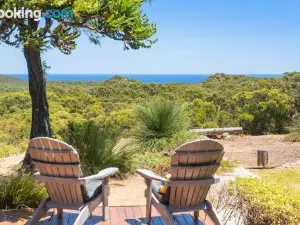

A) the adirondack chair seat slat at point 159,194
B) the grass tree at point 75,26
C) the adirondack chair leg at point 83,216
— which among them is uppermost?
the grass tree at point 75,26

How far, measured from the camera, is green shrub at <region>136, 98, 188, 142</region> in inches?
336

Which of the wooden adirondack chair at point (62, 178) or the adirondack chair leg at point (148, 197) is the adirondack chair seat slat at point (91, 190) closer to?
the wooden adirondack chair at point (62, 178)

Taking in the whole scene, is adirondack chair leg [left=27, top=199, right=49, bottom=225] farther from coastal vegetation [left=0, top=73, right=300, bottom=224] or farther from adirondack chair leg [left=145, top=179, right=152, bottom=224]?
A: adirondack chair leg [left=145, top=179, right=152, bottom=224]

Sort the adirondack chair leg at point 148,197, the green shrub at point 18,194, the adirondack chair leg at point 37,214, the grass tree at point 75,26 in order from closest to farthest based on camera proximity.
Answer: the adirondack chair leg at point 37,214 → the adirondack chair leg at point 148,197 → the green shrub at point 18,194 → the grass tree at point 75,26

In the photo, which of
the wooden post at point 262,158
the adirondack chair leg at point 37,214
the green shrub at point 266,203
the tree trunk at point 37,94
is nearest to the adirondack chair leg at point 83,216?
the adirondack chair leg at point 37,214

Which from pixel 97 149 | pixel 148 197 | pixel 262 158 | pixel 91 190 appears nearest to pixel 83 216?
pixel 91 190

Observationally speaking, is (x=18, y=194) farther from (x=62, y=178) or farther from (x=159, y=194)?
(x=159, y=194)

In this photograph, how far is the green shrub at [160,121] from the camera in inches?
336

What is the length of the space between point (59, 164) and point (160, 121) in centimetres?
533

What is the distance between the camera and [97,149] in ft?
19.1

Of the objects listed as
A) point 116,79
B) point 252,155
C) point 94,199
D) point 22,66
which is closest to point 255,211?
point 94,199

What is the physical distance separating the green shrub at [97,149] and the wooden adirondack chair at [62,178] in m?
2.08

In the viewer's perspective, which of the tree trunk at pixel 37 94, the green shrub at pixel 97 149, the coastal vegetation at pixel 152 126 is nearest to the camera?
the coastal vegetation at pixel 152 126

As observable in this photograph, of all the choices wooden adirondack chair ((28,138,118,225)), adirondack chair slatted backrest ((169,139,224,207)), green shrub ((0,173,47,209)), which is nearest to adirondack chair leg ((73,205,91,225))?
wooden adirondack chair ((28,138,118,225))
